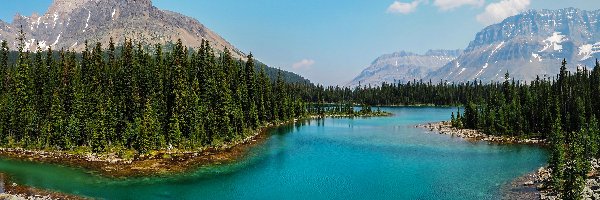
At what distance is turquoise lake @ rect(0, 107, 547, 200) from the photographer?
64.7 m

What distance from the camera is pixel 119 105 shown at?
348 feet

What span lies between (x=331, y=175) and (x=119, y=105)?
186ft

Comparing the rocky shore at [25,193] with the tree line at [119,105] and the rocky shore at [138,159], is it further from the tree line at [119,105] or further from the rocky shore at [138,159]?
the tree line at [119,105]

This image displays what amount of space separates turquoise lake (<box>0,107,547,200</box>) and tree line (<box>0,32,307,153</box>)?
589 inches

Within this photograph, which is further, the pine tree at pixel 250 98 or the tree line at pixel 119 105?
the pine tree at pixel 250 98

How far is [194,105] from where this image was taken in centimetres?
11062

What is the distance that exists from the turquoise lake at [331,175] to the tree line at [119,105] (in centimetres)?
Result: 1496

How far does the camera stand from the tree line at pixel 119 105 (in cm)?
10031

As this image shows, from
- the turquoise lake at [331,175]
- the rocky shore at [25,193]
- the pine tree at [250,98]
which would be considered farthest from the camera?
the pine tree at [250,98]

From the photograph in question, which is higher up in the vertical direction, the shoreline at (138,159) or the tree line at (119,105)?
the tree line at (119,105)

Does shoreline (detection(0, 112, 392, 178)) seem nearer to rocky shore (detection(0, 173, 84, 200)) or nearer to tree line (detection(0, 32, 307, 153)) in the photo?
tree line (detection(0, 32, 307, 153))

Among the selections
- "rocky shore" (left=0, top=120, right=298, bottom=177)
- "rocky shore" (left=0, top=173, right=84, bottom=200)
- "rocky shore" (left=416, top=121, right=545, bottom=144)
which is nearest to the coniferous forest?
"rocky shore" (left=416, top=121, right=545, bottom=144)

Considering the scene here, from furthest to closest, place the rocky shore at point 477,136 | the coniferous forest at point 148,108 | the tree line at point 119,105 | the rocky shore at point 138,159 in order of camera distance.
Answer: the rocky shore at point 477,136
the tree line at point 119,105
the coniferous forest at point 148,108
the rocky shore at point 138,159

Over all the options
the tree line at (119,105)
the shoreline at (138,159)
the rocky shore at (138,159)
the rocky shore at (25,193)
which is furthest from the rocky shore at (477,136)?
the rocky shore at (25,193)
